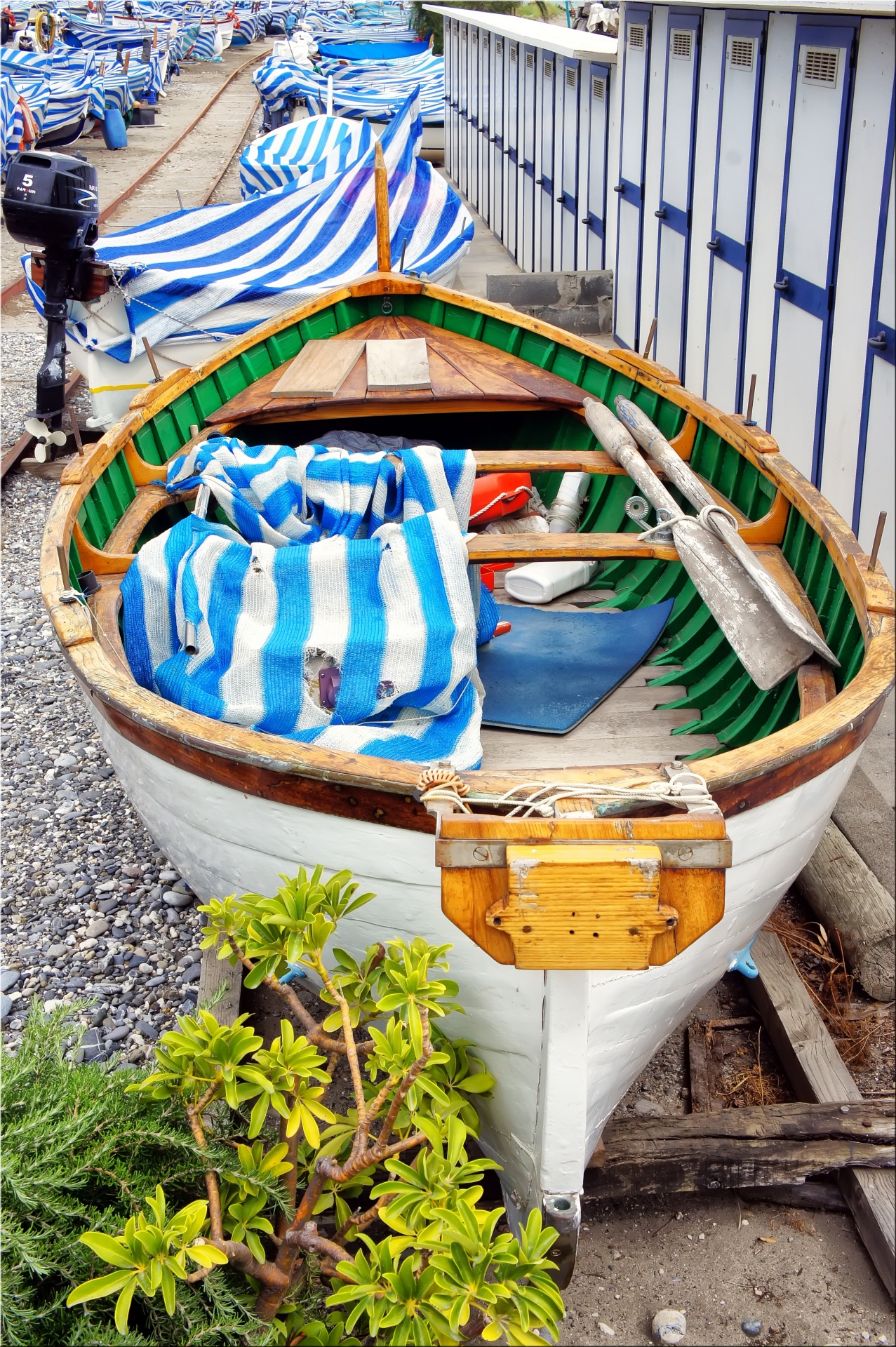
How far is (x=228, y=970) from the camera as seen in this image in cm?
297

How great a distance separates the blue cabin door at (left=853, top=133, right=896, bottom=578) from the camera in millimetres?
4344

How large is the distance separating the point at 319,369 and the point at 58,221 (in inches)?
106

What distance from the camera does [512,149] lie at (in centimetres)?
1192

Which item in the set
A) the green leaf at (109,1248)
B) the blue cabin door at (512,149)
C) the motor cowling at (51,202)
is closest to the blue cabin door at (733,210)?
the motor cowling at (51,202)

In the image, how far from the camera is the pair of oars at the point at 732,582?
279 cm

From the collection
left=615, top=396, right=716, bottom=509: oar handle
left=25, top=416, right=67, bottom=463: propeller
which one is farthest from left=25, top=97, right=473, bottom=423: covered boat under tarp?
left=615, top=396, right=716, bottom=509: oar handle

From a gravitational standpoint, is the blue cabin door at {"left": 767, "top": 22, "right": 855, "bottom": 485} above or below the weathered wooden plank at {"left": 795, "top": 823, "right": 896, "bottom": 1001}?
above

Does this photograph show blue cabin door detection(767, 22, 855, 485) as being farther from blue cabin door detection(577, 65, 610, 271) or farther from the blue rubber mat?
blue cabin door detection(577, 65, 610, 271)

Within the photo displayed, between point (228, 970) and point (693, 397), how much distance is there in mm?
2630

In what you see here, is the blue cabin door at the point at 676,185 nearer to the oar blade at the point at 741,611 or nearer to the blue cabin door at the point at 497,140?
the oar blade at the point at 741,611

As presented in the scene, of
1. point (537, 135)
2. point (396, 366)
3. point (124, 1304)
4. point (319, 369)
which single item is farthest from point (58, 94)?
point (124, 1304)

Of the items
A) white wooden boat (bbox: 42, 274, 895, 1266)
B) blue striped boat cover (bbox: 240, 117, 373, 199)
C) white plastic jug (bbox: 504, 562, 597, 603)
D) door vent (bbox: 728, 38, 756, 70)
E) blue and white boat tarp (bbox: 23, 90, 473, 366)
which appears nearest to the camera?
white wooden boat (bbox: 42, 274, 895, 1266)

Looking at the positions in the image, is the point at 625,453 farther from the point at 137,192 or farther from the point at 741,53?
the point at 137,192

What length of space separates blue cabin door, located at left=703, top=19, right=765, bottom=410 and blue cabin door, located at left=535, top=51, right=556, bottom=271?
442 cm
